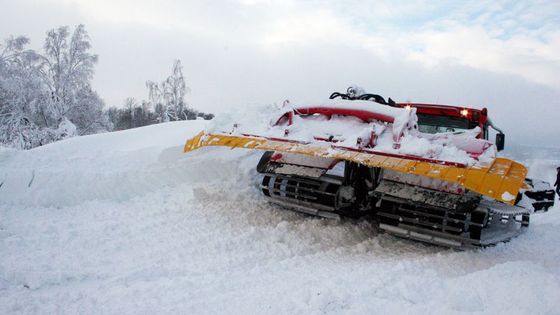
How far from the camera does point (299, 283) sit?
→ 3.17 metres

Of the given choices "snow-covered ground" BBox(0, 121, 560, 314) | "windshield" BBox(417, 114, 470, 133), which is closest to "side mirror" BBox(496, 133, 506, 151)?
"windshield" BBox(417, 114, 470, 133)

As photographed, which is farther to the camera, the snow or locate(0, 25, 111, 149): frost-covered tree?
locate(0, 25, 111, 149): frost-covered tree

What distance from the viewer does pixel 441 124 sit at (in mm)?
6129

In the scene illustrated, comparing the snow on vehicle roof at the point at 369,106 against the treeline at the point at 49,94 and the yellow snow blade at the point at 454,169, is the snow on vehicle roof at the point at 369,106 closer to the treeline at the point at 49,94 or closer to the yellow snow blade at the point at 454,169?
the yellow snow blade at the point at 454,169

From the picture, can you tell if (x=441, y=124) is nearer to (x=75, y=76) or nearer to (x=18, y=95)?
(x=18, y=95)

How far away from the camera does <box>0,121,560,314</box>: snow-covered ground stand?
9.21 ft

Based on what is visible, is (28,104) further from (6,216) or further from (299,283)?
(299,283)

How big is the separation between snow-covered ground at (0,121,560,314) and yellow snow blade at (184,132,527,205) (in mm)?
670

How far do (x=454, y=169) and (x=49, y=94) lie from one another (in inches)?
994

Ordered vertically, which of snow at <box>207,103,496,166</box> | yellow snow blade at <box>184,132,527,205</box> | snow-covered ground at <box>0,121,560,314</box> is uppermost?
snow at <box>207,103,496,166</box>

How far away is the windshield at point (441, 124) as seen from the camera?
6.00 meters

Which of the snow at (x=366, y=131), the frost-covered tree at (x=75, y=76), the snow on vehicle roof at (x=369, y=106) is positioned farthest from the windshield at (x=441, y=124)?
the frost-covered tree at (x=75, y=76)

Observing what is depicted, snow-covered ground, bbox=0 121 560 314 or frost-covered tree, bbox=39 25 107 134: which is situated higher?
frost-covered tree, bbox=39 25 107 134

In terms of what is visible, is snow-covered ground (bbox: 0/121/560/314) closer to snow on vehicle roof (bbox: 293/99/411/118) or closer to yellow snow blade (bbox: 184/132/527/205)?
yellow snow blade (bbox: 184/132/527/205)
